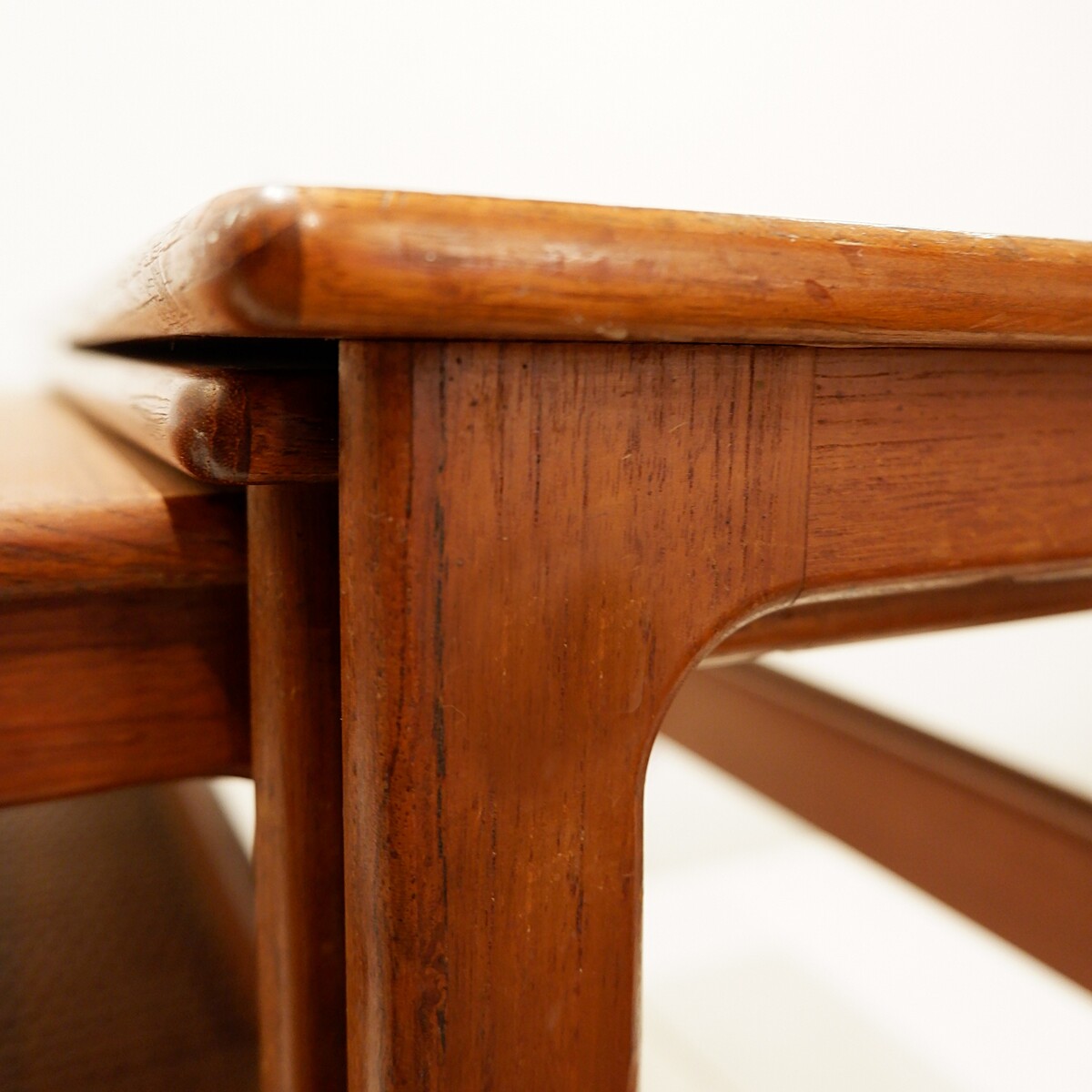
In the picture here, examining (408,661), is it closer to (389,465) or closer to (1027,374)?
(389,465)

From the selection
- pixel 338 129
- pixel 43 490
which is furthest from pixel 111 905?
pixel 338 129

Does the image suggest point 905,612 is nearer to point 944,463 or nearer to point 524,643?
point 944,463

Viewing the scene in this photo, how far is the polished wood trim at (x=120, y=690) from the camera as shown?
323mm

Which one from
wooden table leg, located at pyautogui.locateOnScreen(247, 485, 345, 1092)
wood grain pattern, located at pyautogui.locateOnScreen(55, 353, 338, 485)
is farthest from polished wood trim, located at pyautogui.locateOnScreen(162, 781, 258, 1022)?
wood grain pattern, located at pyautogui.locateOnScreen(55, 353, 338, 485)

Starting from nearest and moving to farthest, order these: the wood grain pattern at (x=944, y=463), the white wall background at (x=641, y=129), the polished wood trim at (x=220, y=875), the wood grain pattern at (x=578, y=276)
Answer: the wood grain pattern at (x=578, y=276)
the wood grain pattern at (x=944, y=463)
the polished wood trim at (x=220, y=875)
the white wall background at (x=641, y=129)

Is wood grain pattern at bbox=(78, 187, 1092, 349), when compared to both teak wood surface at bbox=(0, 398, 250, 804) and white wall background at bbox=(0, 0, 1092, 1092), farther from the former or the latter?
white wall background at bbox=(0, 0, 1092, 1092)

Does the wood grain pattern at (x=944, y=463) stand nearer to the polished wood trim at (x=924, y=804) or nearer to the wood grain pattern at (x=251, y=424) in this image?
the wood grain pattern at (x=251, y=424)

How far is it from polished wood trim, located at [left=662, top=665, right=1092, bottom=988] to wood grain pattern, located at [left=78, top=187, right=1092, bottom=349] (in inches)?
22.5

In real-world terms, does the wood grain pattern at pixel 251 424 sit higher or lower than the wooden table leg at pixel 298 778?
higher

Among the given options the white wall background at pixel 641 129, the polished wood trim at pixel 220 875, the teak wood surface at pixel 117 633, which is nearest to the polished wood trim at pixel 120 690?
the teak wood surface at pixel 117 633

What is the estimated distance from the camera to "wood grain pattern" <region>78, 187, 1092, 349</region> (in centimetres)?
19

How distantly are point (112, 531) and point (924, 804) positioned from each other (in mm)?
706

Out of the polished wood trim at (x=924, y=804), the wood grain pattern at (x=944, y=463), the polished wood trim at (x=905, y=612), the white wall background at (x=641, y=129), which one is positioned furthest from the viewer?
the white wall background at (x=641, y=129)

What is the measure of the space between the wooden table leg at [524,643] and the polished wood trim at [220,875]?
36 centimetres
